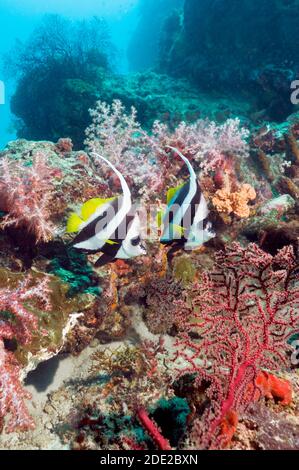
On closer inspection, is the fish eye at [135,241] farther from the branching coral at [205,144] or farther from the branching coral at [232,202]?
the branching coral at [205,144]

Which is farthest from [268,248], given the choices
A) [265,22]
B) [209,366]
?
[265,22]

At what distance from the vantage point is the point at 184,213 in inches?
88.6

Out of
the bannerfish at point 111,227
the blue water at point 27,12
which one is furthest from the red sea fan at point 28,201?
the blue water at point 27,12

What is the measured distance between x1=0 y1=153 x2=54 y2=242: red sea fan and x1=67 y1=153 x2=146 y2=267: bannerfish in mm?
1207

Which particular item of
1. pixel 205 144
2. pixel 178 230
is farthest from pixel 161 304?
pixel 205 144

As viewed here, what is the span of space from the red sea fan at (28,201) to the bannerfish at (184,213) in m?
1.49

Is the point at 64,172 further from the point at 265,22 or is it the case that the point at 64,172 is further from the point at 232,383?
the point at 265,22

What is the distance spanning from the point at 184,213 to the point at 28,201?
6.08 feet

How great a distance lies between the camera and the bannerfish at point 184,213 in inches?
88.4

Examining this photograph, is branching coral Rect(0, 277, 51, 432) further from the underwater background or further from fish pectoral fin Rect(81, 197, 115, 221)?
fish pectoral fin Rect(81, 197, 115, 221)

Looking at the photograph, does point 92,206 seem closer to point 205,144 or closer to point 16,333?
point 16,333

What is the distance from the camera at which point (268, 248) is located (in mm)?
4266

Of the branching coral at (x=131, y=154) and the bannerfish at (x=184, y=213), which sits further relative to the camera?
the branching coral at (x=131, y=154)

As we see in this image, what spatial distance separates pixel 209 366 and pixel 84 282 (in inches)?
60.7
